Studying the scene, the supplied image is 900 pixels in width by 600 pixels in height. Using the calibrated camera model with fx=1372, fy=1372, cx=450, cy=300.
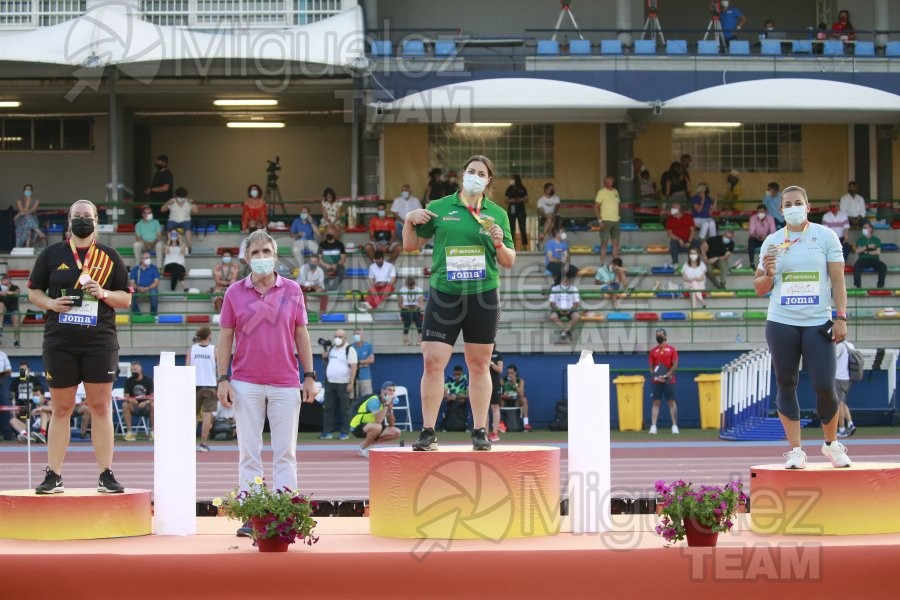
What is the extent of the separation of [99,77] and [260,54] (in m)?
4.09

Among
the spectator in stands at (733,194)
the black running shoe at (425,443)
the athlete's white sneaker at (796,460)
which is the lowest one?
the athlete's white sneaker at (796,460)

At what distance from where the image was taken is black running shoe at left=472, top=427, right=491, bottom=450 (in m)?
8.47

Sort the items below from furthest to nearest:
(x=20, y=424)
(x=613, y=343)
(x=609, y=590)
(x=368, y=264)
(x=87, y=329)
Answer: (x=368, y=264)
(x=613, y=343)
(x=20, y=424)
(x=87, y=329)
(x=609, y=590)

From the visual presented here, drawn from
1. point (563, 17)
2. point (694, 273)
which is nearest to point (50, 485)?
point (694, 273)

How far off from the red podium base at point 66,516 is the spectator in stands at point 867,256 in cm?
1942

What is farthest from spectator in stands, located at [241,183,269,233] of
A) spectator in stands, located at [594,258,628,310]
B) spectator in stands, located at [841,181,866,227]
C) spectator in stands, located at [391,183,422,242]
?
spectator in stands, located at [841,181,866,227]

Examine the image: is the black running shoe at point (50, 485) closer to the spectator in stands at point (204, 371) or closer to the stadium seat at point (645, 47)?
the spectator in stands at point (204, 371)

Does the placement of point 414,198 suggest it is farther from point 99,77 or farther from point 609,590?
point 609,590

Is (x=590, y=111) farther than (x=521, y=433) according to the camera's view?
Yes

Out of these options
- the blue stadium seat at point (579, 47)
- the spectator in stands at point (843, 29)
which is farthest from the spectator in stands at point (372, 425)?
the spectator in stands at point (843, 29)

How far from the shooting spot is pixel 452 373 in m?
22.1

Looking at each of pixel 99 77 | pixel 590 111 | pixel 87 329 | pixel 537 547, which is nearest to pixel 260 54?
pixel 99 77

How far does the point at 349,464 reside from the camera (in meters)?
16.6

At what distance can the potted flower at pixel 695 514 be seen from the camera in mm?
7812
